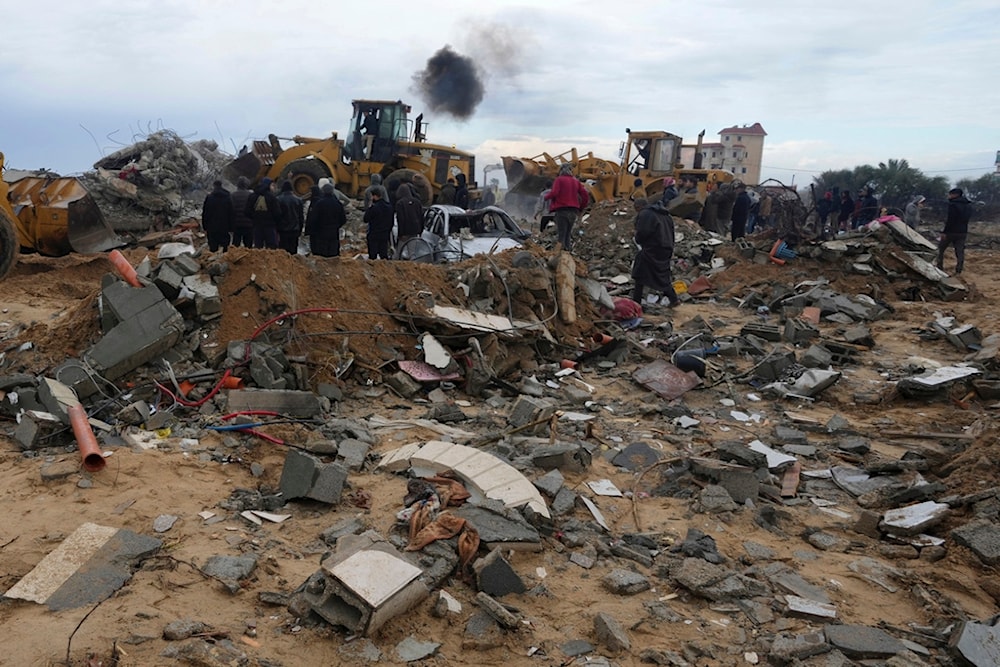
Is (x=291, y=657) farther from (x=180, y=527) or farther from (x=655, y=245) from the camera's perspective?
(x=655, y=245)

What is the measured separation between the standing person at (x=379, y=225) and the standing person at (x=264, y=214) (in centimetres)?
143

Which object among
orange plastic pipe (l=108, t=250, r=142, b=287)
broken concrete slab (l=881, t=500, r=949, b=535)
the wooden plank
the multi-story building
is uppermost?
the multi-story building

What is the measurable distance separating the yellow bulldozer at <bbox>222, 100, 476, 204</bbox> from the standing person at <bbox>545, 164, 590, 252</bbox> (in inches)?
241

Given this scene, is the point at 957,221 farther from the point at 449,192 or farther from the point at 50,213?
the point at 50,213

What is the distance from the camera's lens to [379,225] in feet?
34.4

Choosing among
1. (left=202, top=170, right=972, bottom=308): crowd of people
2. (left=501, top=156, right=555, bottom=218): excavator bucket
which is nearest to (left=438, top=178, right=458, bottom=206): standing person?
(left=501, top=156, right=555, bottom=218): excavator bucket

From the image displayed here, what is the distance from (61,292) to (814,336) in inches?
436

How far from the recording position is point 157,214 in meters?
15.1

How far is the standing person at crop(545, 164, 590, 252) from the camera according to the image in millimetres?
12117

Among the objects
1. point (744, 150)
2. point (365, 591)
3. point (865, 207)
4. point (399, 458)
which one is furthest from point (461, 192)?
point (744, 150)

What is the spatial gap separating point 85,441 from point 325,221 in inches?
230

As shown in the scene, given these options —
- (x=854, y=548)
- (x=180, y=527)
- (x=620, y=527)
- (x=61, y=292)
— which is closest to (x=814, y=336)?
(x=854, y=548)

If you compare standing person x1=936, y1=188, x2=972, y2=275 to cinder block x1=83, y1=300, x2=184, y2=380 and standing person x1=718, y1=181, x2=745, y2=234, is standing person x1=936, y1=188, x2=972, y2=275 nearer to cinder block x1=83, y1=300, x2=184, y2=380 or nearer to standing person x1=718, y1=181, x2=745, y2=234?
standing person x1=718, y1=181, x2=745, y2=234

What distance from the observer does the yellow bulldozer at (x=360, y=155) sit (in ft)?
57.9
